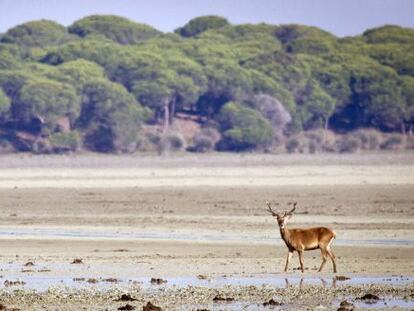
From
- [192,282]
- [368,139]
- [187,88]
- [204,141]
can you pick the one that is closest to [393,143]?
[368,139]

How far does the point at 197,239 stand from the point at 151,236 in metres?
1.20

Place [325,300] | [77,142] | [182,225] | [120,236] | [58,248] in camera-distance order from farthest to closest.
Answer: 1. [77,142]
2. [182,225]
3. [120,236]
4. [58,248]
5. [325,300]

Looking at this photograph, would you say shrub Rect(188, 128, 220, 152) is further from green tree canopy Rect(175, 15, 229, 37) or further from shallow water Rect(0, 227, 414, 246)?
shallow water Rect(0, 227, 414, 246)

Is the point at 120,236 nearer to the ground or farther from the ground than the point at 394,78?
nearer to the ground

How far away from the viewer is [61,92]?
238 feet

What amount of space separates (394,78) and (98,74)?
19.5 meters

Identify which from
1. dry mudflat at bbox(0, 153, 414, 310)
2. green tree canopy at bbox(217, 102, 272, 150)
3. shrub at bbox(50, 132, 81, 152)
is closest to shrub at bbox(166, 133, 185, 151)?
green tree canopy at bbox(217, 102, 272, 150)

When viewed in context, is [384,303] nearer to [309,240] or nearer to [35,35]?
[309,240]

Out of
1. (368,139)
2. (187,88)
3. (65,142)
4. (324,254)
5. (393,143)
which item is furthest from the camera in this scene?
(393,143)

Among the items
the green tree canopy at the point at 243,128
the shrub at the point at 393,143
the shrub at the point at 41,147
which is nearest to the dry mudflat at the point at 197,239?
the shrub at the point at 41,147

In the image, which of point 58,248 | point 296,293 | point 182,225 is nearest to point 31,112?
point 182,225

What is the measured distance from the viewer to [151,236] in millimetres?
26391

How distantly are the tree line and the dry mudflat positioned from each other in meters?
19.8

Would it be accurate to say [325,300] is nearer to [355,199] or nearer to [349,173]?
[355,199]
